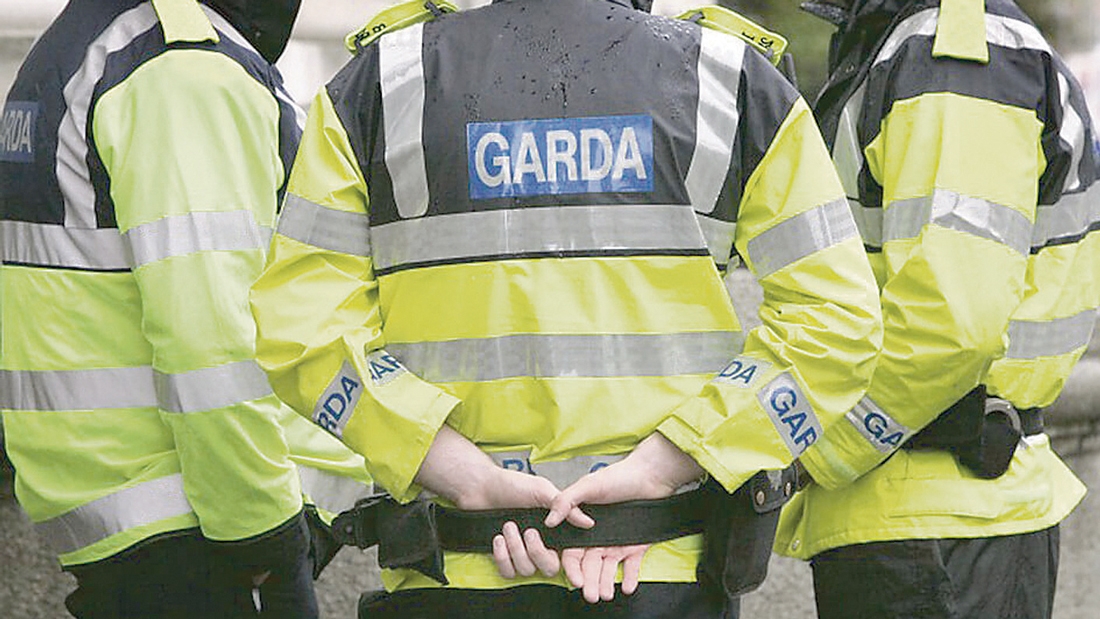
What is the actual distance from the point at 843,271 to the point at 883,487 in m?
1.00

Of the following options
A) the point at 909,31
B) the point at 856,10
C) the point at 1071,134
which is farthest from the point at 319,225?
the point at 1071,134

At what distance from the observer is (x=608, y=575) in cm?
266

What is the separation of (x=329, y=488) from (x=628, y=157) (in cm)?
131

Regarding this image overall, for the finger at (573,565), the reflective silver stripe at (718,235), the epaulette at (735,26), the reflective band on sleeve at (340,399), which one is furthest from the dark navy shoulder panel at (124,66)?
the finger at (573,565)

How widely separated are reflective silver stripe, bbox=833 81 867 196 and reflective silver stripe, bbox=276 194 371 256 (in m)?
1.19

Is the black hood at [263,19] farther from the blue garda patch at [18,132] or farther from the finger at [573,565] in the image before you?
the finger at [573,565]

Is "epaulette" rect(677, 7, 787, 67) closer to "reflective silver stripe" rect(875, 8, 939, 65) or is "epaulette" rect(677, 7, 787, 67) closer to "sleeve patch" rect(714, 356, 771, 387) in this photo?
"sleeve patch" rect(714, 356, 771, 387)

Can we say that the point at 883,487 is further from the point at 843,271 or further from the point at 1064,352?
the point at 843,271

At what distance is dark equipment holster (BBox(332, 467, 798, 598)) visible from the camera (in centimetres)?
267

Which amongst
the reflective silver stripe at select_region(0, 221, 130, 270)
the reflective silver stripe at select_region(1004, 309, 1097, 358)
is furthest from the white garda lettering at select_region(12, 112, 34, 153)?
the reflective silver stripe at select_region(1004, 309, 1097, 358)

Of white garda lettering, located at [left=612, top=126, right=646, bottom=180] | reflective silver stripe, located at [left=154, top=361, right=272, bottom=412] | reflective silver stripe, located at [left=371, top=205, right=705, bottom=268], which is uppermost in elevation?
white garda lettering, located at [left=612, top=126, right=646, bottom=180]

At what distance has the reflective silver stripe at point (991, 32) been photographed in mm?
3582

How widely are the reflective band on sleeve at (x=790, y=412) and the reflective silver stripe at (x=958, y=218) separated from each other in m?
0.84

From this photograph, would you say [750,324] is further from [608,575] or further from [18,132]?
[608,575]
